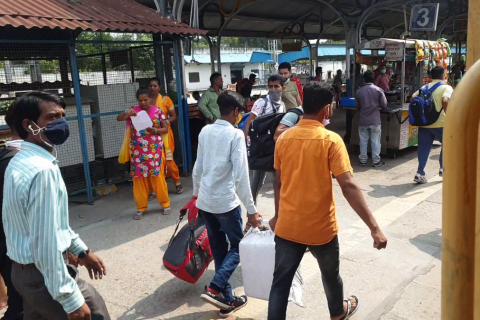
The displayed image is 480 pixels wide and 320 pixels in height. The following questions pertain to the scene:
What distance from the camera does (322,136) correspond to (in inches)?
97.3

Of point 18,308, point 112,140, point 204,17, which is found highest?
point 204,17

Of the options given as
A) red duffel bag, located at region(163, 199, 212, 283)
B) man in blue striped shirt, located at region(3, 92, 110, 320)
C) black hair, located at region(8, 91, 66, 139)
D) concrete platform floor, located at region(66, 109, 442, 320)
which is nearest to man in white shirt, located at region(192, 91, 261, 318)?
red duffel bag, located at region(163, 199, 212, 283)

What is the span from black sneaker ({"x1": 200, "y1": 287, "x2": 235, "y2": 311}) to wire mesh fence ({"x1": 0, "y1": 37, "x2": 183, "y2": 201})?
3547 mm

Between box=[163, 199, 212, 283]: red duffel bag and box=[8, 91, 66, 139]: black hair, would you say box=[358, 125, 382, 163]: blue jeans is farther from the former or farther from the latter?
box=[8, 91, 66, 139]: black hair

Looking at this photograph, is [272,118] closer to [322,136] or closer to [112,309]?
[322,136]

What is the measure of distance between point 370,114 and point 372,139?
0.46 metres

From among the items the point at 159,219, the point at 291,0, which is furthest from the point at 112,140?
the point at 291,0

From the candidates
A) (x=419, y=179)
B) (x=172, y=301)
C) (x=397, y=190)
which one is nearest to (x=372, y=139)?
(x=419, y=179)

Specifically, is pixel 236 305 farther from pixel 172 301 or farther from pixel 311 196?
pixel 311 196

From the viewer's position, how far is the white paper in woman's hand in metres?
5.18

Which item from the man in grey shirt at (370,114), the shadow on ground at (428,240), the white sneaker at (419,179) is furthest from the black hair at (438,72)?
the shadow on ground at (428,240)

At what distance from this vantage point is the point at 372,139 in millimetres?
7582

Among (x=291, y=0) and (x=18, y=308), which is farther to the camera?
(x=291, y=0)

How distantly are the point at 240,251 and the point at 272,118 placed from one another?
165 cm
